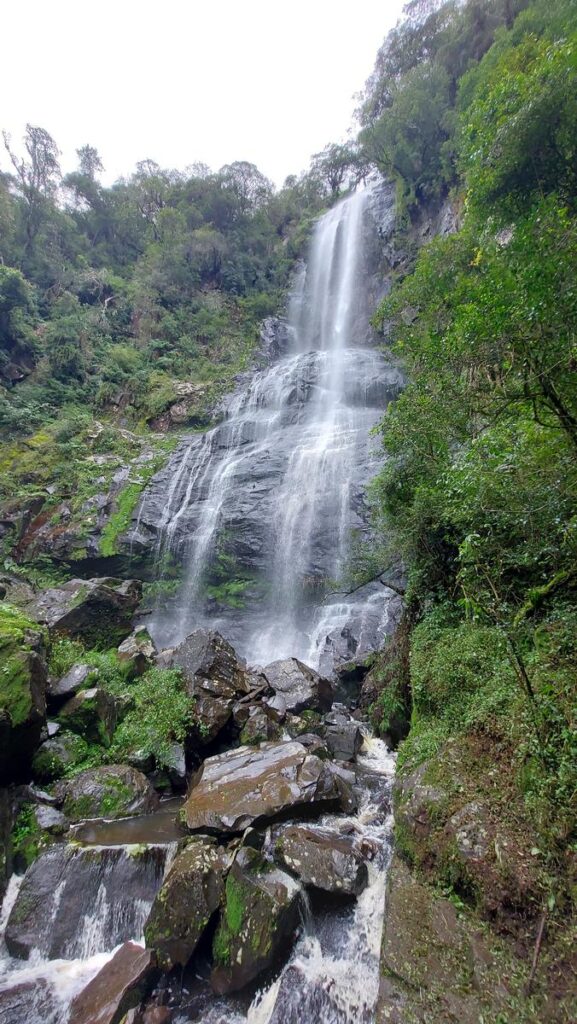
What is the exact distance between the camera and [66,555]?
1428cm

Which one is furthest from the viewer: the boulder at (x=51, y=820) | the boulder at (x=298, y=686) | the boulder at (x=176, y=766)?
the boulder at (x=298, y=686)

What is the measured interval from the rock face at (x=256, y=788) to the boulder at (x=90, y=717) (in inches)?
68.4

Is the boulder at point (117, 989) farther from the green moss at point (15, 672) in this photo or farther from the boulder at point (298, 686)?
the boulder at point (298, 686)

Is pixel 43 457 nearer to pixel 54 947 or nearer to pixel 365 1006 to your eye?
pixel 54 947

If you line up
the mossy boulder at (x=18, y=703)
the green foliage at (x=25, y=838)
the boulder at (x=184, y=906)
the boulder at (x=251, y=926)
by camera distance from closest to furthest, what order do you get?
the boulder at (x=251, y=926) < the boulder at (x=184, y=906) < the green foliage at (x=25, y=838) < the mossy boulder at (x=18, y=703)

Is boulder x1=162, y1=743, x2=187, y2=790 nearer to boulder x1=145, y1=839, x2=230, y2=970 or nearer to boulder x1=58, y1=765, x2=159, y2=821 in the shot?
boulder x1=58, y1=765, x2=159, y2=821

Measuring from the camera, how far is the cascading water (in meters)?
12.9

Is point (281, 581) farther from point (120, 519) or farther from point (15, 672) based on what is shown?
point (15, 672)

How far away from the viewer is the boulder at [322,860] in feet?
13.0

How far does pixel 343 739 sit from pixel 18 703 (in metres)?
4.77

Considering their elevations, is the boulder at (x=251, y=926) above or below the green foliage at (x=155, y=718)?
above

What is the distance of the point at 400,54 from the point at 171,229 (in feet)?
55.0

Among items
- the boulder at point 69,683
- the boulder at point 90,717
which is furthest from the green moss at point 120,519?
the boulder at point 90,717

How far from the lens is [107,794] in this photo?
215 inches
